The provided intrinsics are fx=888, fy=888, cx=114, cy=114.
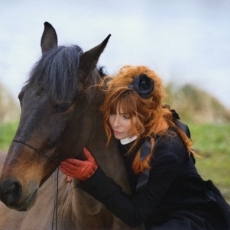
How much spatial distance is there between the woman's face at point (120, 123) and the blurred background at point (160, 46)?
429cm

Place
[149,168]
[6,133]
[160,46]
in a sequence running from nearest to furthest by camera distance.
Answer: [149,168], [6,133], [160,46]

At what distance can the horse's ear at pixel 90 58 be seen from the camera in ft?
14.3

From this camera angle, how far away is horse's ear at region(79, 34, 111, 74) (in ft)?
14.3

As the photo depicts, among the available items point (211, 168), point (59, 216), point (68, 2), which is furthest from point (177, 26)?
point (59, 216)

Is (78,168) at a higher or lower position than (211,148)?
higher

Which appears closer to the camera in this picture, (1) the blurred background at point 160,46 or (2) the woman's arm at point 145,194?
(2) the woman's arm at point 145,194

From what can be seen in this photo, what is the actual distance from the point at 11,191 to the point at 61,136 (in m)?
0.38

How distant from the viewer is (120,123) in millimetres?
4520

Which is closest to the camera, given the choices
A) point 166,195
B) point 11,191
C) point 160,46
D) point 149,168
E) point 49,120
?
point 11,191

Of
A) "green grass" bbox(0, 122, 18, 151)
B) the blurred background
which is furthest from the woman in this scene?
"green grass" bbox(0, 122, 18, 151)

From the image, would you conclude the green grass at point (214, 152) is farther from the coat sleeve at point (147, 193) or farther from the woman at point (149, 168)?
the coat sleeve at point (147, 193)

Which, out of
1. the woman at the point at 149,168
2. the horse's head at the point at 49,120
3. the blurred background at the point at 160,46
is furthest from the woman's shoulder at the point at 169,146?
the blurred background at the point at 160,46

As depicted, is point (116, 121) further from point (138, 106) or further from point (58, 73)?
point (58, 73)

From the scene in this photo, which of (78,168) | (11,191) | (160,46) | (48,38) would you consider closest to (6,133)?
(160,46)
